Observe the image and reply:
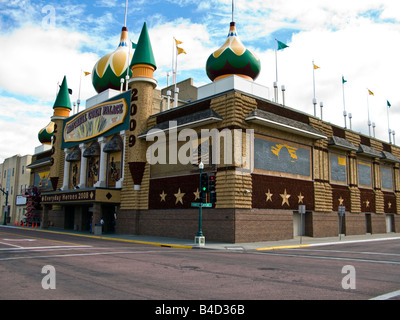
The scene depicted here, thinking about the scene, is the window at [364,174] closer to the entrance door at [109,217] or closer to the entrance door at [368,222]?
the entrance door at [368,222]

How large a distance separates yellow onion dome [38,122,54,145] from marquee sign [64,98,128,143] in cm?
1501

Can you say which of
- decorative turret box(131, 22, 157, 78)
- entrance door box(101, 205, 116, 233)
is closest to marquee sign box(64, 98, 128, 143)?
decorative turret box(131, 22, 157, 78)

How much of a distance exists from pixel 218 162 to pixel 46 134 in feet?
143

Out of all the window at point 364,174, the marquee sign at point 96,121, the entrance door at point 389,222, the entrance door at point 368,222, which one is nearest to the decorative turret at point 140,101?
the marquee sign at point 96,121

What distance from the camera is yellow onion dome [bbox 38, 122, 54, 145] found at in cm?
6016

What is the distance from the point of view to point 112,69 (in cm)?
4206

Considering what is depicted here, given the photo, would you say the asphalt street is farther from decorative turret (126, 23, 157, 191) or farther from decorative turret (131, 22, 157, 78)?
decorative turret (131, 22, 157, 78)

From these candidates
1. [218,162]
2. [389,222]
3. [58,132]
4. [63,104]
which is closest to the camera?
[218,162]

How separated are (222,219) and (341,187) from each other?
17.4 m

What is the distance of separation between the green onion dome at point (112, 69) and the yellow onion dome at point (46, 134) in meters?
21.3

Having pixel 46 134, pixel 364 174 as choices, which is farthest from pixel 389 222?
pixel 46 134

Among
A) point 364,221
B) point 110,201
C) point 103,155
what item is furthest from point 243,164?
point 364,221

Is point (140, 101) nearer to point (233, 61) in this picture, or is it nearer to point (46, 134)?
point (233, 61)

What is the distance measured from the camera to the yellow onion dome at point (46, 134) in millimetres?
60156
